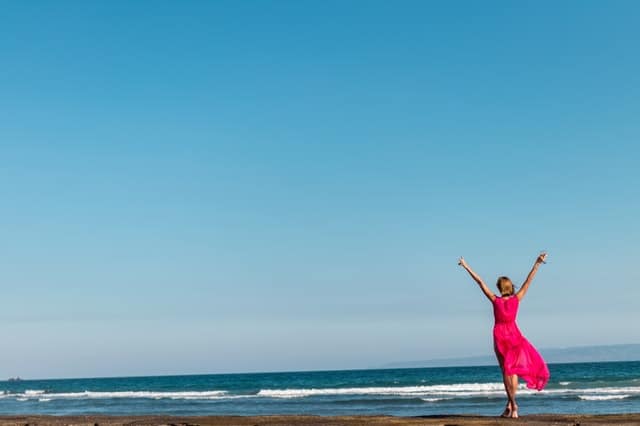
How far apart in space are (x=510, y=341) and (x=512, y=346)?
0.23ft

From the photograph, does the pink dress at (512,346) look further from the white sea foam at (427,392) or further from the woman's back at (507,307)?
the white sea foam at (427,392)

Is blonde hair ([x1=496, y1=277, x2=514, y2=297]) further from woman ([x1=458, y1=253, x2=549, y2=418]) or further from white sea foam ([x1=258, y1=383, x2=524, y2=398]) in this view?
white sea foam ([x1=258, y1=383, x2=524, y2=398])

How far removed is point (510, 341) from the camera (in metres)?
10.0

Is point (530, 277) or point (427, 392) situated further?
point (427, 392)

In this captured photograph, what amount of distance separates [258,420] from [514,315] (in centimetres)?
402

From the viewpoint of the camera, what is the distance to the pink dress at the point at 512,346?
9992 mm

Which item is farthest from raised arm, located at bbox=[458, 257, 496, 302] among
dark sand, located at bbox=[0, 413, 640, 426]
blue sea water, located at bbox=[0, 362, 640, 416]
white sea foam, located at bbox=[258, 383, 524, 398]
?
white sea foam, located at bbox=[258, 383, 524, 398]

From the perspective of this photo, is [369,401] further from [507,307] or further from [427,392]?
[507,307]

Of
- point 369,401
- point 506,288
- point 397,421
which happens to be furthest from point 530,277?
point 369,401

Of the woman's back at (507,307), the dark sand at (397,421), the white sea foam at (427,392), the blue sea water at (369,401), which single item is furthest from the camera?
the white sea foam at (427,392)

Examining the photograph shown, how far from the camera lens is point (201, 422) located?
11.2 meters

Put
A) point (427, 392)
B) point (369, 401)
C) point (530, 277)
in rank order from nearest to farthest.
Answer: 1. point (530, 277)
2. point (369, 401)
3. point (427, 392)

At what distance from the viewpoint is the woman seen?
392 inches

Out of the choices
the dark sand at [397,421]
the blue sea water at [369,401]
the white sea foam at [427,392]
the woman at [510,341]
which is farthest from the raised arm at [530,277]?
the white sea foam at [427,392]
